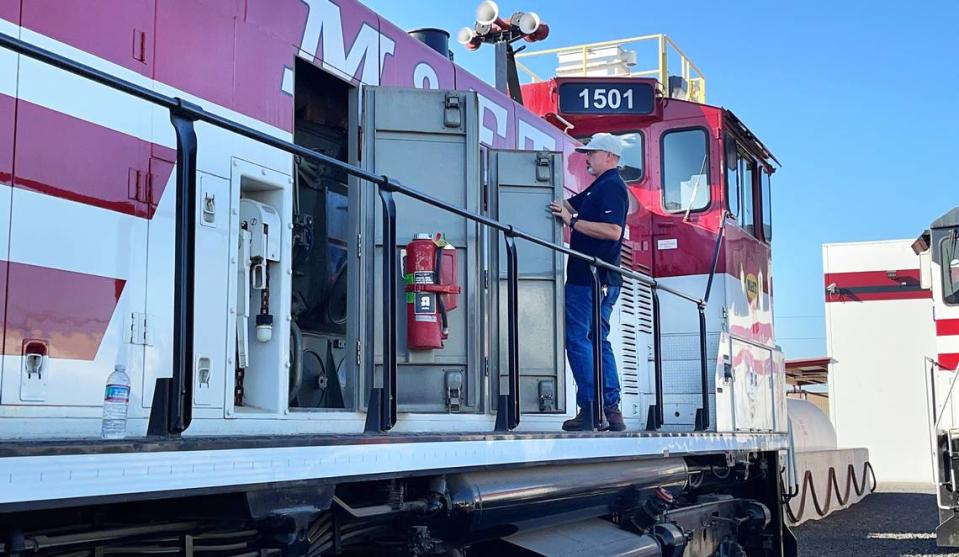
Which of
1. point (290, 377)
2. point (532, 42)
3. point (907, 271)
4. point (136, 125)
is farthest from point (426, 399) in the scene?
point (907, 271)

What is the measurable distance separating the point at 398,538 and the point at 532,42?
3.61 meters

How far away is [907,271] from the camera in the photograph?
17328mm

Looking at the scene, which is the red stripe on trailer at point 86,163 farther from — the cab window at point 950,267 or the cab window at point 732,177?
the cab window at point 950,267

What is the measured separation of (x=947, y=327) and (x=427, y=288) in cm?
785

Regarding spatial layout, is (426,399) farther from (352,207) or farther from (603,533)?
(603,533)

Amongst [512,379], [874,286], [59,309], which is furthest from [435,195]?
[874,286]

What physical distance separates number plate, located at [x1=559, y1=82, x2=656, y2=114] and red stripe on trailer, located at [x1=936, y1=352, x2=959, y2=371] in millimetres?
5138

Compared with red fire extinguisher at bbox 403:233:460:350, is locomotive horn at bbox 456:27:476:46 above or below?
above

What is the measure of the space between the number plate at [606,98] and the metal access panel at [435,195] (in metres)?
2.75

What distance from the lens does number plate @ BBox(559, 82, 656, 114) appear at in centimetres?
670

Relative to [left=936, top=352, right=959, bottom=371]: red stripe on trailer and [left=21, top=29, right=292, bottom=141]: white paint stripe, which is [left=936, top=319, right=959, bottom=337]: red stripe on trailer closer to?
[left=936, top=352, right=959, bottom=371]: red stripe on trailer

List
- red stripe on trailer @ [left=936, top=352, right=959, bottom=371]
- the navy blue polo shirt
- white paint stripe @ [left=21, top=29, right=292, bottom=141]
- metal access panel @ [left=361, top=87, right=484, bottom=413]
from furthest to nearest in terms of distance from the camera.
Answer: red stripe on trailer @ [left=936, top=352, right=959, bottom=371]
the navy blue polo shirt
metal access panel @ [left=361, top=87, right=484, bottom=413]
white paint stripe @ [left=21, top=29, right=292, bottom=141]

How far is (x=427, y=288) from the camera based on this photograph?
3789 millimetres

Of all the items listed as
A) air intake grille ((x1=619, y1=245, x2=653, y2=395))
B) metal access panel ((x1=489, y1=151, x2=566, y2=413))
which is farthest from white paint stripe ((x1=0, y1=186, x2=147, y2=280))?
air intake grille ((x1=619, y1=245, x2=653, y2=395))
